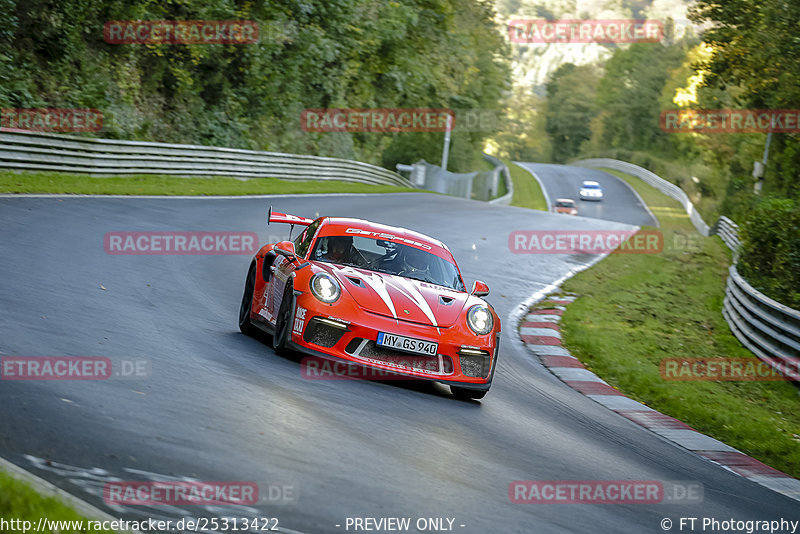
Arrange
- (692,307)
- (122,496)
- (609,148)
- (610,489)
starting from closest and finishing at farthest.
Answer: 1. (122,496)
2. (610,489)
3. (692,307)
4. (609,148)

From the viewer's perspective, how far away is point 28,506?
3512 mm

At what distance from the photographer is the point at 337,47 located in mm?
43562

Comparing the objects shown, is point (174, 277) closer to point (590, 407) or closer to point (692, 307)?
point (590, 407)

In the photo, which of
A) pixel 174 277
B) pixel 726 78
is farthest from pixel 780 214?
pixel 726 78

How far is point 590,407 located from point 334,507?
197 inches

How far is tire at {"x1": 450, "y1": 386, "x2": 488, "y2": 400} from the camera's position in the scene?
794 cm

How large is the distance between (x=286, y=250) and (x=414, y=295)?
4.74ft

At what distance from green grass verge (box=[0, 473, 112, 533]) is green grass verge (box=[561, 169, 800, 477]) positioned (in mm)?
6412
